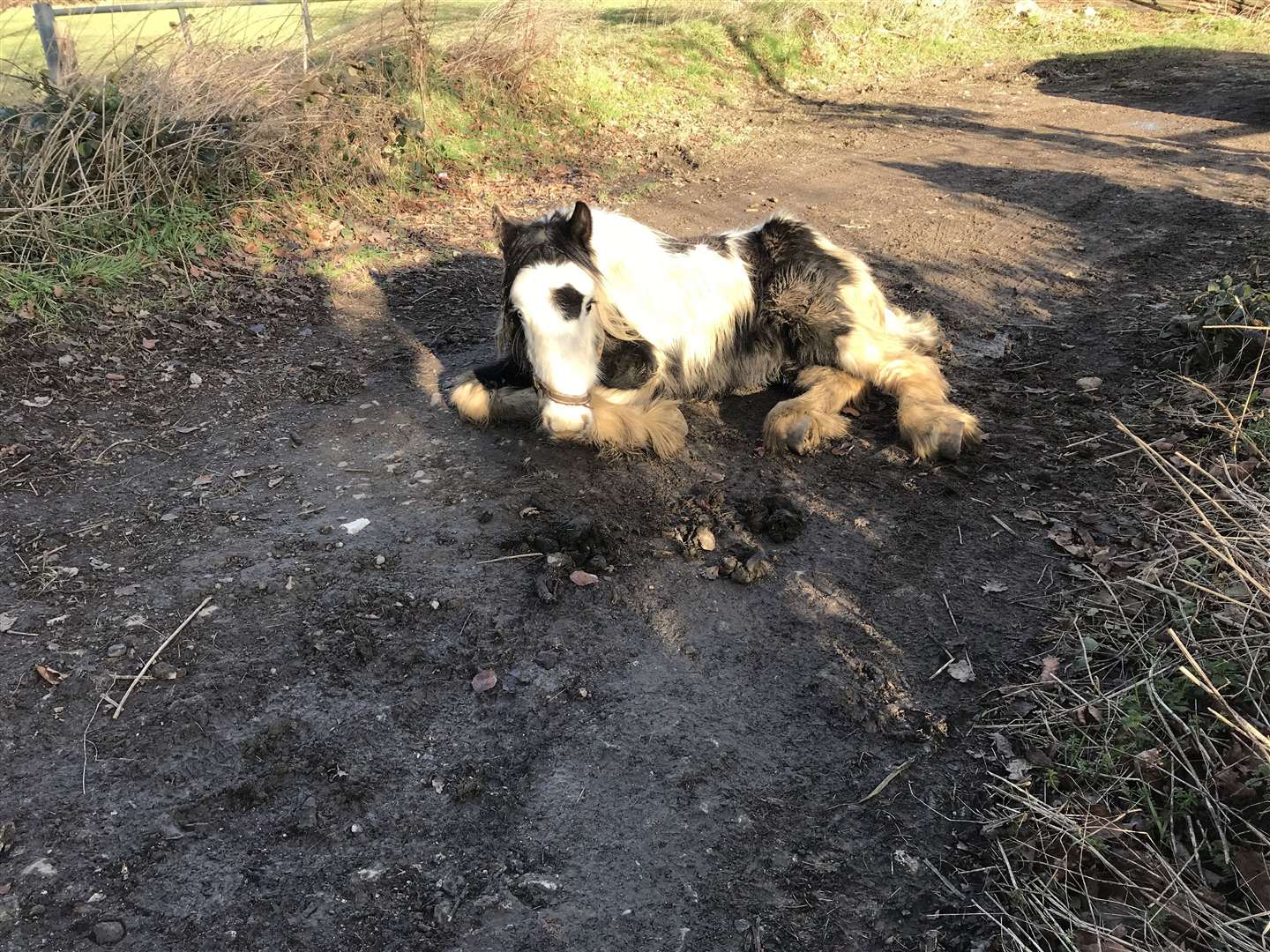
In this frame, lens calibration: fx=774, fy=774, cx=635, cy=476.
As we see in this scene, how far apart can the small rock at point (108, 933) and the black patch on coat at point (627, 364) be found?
3.18 meters

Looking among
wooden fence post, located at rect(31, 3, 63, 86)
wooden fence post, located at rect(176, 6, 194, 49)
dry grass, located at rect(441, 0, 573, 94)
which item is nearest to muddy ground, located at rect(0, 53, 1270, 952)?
wooden fence post, located at rect(176, 6, 194, 49)

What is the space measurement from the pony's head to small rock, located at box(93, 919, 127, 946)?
8.57 ft

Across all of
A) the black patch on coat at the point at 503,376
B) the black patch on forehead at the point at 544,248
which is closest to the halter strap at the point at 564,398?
the black patch on forehead at the point at 544,248

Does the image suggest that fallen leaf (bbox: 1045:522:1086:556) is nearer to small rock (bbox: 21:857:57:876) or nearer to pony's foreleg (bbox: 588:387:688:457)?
pony's foreleg (bbox: 588:387:688:457)

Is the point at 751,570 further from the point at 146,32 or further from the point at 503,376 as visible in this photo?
the point at 146,32

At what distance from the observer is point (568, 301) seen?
3906 millimetres

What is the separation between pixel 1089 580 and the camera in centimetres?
338

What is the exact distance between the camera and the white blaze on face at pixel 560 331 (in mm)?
3896

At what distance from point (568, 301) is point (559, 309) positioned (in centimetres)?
6

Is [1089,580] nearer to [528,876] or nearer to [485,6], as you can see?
[528,876]

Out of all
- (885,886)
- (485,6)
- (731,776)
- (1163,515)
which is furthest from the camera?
(485,6)

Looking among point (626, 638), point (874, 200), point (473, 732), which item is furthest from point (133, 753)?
point (874, 200)

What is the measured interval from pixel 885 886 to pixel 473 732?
4.75ft

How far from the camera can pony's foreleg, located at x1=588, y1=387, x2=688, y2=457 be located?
4285mm
